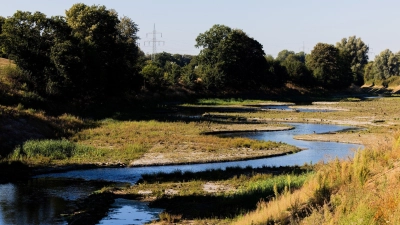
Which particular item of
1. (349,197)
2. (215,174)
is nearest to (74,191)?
(215,174)

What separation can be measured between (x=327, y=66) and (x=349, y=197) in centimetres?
16011

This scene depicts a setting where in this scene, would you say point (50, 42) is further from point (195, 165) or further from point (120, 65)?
point (195, 165)

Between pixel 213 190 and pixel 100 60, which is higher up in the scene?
pixel 100 60

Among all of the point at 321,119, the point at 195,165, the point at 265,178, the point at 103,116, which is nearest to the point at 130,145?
the point at 195,165

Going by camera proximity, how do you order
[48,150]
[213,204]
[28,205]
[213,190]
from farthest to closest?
[48,150] → [213,190] → [28,205] → [213,204]

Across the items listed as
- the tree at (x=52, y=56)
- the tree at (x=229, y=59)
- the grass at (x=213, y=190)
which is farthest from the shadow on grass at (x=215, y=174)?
the tree at (x=229, y=59)

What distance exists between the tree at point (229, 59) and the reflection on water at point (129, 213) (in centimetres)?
10427

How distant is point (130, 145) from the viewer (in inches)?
1596

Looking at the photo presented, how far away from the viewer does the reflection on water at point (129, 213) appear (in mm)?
20328

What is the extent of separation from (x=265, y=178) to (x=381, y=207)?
653 inches

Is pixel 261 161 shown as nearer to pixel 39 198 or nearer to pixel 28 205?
pixel 39 198

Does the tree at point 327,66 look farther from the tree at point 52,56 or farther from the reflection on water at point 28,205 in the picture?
the reflection on water at point 28,205

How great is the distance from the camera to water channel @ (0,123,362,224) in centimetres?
2062

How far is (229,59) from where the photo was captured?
13012cm
